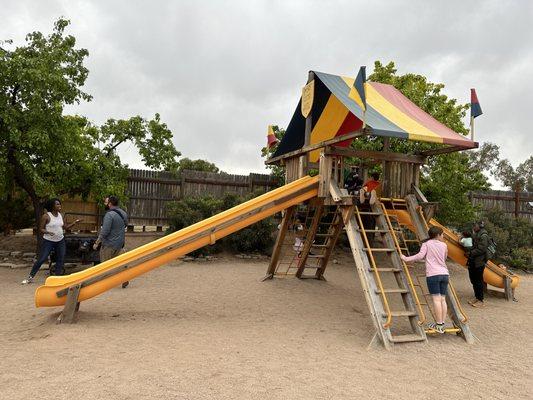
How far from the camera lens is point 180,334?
5.43m

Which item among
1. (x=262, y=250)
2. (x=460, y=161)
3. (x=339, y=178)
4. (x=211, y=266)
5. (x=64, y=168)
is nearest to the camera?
(x=339, y=178)

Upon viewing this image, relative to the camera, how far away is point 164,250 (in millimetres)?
6082

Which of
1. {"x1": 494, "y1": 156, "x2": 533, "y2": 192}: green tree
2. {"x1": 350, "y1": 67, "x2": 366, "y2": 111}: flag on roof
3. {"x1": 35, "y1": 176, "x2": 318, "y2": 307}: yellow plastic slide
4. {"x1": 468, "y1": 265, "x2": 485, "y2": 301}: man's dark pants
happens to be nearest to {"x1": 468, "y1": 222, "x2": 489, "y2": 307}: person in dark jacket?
{"x1": 468, "y1": 265, "x2": 485, "y2": 301}: man's dark pants

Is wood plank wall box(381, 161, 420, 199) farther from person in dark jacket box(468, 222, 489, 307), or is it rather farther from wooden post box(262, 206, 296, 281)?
wooden post box(262, 206, 296, 281)

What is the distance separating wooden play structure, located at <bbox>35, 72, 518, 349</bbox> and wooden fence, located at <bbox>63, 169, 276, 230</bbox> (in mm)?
7044

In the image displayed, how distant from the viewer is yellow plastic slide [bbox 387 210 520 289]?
759cm

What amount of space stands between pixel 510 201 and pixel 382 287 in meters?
18.1

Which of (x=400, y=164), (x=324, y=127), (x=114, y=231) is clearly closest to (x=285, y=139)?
(x=324, y=127)

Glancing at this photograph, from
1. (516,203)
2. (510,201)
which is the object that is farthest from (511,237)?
(510,201)

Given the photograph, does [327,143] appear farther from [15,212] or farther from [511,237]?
[511,237]

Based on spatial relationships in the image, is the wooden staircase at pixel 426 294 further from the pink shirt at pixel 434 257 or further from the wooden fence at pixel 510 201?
the wooden fence at pixel 510 201

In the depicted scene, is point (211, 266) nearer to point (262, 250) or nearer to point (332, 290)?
point (262, 250)

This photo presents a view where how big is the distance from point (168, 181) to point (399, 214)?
396 inches

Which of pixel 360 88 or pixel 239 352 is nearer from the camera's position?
pixel 239 352
